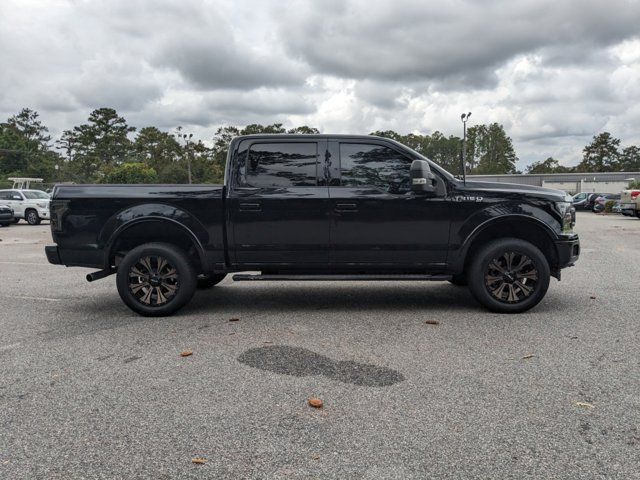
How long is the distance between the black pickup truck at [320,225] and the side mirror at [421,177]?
0.39 ft

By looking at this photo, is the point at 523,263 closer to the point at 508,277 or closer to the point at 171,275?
the point at 508,277

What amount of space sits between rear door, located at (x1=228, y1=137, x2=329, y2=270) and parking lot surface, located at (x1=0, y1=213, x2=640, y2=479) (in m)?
0.69

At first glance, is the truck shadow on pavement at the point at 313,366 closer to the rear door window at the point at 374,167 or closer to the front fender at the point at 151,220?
the front fender at the point at 151,220

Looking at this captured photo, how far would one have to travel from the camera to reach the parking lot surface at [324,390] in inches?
104

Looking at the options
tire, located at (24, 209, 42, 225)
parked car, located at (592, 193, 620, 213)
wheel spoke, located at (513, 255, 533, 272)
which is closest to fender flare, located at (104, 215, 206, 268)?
wheel spoke, located at (513, 255, 533, 272)

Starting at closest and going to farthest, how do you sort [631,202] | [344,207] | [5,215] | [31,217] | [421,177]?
[421,177] < [344,207] < [5,215] < [31,217] < [631,202]

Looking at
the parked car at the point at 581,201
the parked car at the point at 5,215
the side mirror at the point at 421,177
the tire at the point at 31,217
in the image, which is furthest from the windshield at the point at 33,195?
the parked car at the point at 581,201

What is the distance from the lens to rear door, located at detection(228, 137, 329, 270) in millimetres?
5492

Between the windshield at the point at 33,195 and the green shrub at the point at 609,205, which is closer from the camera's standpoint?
the windshield at the point at 33,195

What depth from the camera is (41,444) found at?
2.81 metres

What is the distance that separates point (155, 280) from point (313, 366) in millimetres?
2422

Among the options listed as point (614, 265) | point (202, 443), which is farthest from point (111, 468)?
point (614, 265)

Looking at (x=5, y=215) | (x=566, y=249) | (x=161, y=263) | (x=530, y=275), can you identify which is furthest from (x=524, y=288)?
(x=5, y=215)

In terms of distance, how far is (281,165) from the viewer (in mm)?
5648
